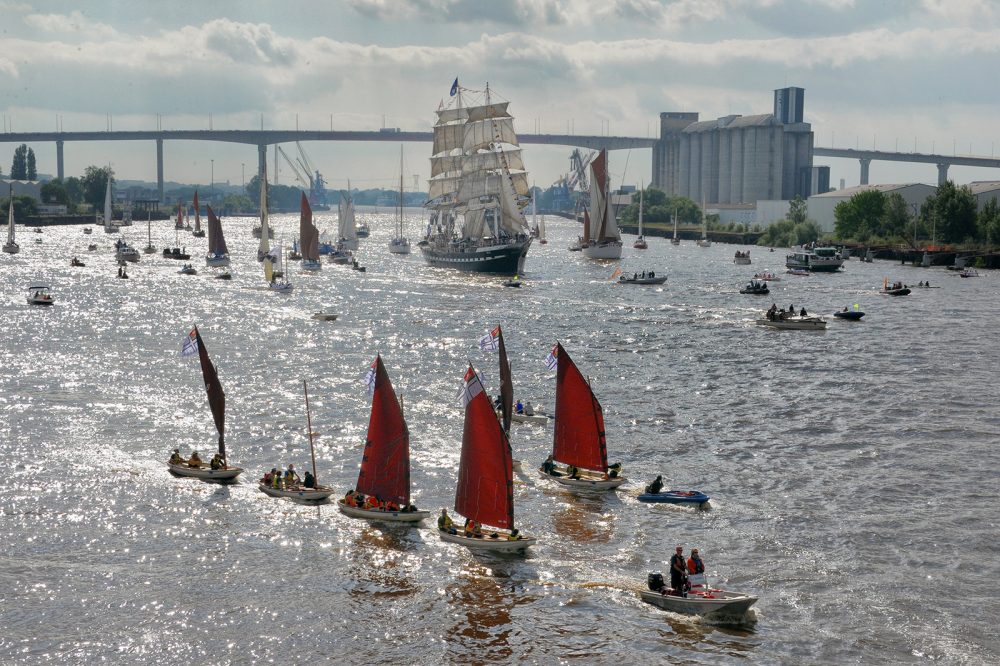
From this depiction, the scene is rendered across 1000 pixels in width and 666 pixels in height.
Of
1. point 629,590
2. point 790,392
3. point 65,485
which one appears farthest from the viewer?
point 790,392

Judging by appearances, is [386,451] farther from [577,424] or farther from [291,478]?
[577,424]

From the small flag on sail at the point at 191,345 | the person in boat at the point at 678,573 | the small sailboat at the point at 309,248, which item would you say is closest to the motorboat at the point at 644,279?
the small sailboat at the point at 309,248

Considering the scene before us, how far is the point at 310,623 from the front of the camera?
31.5 meters

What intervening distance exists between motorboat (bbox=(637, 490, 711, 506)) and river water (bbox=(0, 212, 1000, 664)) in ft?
1.46

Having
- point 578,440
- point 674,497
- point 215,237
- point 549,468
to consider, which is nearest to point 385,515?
point 549,468

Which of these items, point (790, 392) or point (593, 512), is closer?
point (593, 512)

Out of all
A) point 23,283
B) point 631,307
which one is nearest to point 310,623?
point 631,307

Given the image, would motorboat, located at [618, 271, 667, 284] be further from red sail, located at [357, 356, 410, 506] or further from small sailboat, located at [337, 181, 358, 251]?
red sail, located at [357, 356, 410, 506]

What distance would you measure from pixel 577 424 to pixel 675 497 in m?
5.41

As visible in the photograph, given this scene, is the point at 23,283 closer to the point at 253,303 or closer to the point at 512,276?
the point at 253,303

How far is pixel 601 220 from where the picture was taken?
189 m

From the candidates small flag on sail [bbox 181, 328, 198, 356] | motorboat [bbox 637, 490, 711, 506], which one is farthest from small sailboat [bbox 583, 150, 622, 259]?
motorboat [bbox 637, 490, 711, 506]

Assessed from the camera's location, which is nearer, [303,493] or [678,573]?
[678,573]

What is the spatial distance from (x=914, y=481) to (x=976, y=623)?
14485 mm
